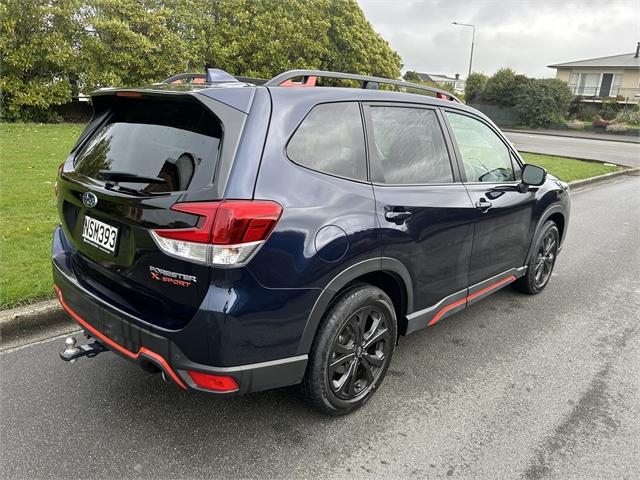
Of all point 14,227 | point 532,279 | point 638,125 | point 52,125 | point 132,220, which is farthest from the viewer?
point 638,125

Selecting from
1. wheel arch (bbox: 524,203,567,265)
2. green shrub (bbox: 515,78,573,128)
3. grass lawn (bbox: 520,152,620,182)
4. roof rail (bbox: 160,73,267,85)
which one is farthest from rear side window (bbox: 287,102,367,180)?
green shrub (bbox: 515,78,573,128)

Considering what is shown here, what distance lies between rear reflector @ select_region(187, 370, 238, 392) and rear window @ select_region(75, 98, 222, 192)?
2.71 ft

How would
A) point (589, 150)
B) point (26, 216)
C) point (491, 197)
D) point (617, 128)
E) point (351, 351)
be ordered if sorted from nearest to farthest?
point (351, 351)
point (491, 197)
point (26, 216)
point (589, 150)
point (617, 128)

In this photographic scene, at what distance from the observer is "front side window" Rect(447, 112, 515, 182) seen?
137 inches

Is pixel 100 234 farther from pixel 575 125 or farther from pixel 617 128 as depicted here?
pixel 575 125

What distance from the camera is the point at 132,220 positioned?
228 centimetres

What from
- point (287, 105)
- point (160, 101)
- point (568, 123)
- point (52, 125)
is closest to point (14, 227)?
point (160, 101)

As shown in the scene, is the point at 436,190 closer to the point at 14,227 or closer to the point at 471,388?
the point at 471,388

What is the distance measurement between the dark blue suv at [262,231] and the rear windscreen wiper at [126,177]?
1 centimetres

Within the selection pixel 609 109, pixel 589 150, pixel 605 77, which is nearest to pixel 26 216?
pixel 589 150

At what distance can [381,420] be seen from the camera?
9.11 ft

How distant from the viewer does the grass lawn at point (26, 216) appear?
3.87 meters

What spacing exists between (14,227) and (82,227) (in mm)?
3068

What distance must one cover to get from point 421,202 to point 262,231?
115 centimetres
